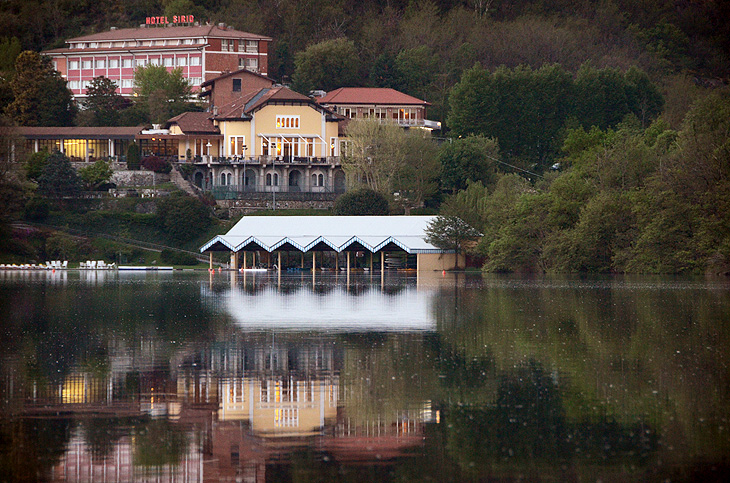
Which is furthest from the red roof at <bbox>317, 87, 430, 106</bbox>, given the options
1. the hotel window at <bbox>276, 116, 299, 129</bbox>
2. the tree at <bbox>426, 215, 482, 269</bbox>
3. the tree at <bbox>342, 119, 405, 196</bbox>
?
the tree at <bbox>426, 215, 482, 269</bbox>

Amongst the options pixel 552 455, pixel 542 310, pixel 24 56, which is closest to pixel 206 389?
pixel 552 455

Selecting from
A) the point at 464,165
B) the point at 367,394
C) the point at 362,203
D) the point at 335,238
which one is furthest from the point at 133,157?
the point at 367,394

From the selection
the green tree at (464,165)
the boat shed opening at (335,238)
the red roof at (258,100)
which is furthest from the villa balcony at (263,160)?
the boat shed opening at (335,238)

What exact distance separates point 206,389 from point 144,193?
81.2 meters

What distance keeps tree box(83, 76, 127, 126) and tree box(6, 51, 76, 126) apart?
9.38 feet

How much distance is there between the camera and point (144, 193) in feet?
331

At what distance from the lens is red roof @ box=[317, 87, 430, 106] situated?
391 feet

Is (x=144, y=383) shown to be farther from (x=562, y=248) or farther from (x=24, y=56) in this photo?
(x=24, y=56)

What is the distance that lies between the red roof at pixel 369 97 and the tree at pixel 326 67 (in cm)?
765

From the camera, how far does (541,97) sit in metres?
116

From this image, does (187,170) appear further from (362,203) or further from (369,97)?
(369,97)

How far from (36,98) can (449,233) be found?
55.2 meters

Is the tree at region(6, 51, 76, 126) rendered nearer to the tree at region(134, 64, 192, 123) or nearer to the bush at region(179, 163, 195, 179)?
the tree at region(134, 64, 192, 123)

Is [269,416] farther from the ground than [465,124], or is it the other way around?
[465,124]
